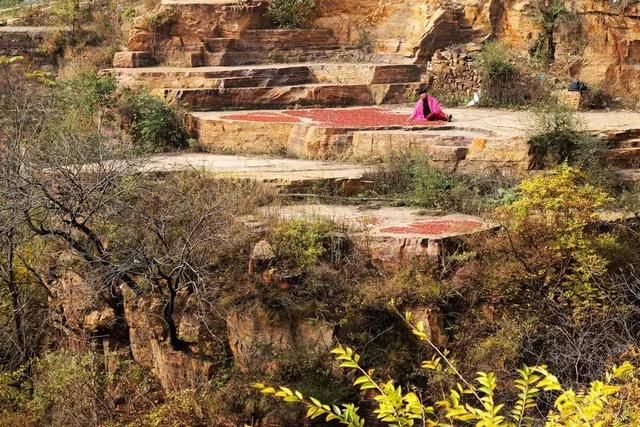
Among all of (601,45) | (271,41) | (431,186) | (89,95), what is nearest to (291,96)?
(271,41)

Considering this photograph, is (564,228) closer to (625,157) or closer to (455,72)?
(625,157)

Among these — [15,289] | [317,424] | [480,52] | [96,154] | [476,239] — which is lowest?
[317,424]

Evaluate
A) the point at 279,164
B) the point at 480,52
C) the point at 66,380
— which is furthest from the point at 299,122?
the point at 66,380

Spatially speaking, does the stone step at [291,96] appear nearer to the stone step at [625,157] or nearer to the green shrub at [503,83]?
the green shrub at [503,83]

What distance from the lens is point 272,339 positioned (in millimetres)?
8820

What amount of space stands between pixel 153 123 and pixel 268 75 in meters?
2.93

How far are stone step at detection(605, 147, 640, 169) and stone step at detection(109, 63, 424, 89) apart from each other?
549 centimetres

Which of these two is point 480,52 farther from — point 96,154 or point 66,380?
point 66,380

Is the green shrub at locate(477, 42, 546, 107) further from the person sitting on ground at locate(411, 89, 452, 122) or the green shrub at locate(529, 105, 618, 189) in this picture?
the green shrub at locate(529, 105, 618, 189)

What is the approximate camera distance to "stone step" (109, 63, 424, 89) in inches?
596

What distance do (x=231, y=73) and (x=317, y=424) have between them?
8511 millimetres

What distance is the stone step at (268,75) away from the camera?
15133mm

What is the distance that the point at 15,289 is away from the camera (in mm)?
10445

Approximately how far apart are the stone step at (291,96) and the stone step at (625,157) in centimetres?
509
